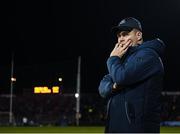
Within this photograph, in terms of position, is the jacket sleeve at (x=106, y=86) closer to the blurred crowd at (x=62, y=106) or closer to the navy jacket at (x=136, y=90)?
the navy jacket at (x=136, y=90)

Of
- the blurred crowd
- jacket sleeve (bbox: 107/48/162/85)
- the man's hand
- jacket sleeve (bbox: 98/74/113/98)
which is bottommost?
the blurred crowd

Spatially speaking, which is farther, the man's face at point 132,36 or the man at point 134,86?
the man's face at point 132,36

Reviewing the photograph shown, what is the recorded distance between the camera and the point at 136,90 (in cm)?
347

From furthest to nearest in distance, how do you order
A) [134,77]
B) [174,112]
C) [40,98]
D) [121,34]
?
[40,98], [174,112], [121,34], [134,77]

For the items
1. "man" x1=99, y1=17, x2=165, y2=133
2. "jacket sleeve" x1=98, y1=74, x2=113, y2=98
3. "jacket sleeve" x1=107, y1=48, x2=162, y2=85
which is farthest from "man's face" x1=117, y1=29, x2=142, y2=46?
"jacket sleeve" x1=98, y1=74, x2=113, y2=98

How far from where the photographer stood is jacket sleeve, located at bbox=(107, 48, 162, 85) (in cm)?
341

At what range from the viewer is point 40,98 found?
162 feet

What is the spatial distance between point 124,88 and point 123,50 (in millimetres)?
244

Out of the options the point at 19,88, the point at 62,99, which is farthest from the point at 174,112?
the point at 19,88

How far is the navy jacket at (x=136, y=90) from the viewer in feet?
11.2

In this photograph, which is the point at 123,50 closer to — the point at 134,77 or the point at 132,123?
the point at 134,77

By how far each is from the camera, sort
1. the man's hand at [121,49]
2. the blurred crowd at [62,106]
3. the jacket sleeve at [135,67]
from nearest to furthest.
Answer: the jacket sleeve at [135,67]
the man's hand at [121,49]
the blurred crowd at [62,106]

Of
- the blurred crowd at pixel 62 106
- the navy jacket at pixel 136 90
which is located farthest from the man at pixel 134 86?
the blurred crowd at pixel 62 106

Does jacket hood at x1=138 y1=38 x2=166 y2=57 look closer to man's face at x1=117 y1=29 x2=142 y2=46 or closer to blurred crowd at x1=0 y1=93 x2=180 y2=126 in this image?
A: man's face at x1=117 y1=29 x2=142 y2=46
